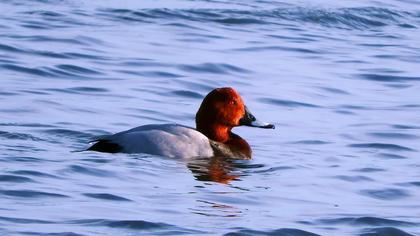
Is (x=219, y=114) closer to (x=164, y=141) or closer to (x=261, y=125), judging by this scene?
(x=261, y=125)

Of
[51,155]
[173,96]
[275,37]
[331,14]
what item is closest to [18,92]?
[173,96]

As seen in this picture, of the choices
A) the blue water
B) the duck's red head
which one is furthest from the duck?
the blue water

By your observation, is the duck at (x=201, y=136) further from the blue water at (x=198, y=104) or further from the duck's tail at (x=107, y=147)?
the blue water at (x=198, y=104)

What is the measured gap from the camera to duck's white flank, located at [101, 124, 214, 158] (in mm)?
11023

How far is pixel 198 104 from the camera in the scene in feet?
45.1

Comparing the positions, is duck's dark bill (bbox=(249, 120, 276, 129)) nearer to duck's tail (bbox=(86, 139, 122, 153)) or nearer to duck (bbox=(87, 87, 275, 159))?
duck (bbox=(87, 87, 275, 159))

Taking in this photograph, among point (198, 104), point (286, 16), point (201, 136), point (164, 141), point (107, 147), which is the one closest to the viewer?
point (107, 147)

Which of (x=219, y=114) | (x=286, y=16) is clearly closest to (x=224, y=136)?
(x=219, y=114)

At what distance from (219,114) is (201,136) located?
0.45 meters

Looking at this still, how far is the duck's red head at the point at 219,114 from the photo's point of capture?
11859 mm

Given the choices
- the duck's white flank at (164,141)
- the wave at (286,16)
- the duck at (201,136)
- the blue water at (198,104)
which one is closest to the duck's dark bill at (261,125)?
the duck at (201,136)

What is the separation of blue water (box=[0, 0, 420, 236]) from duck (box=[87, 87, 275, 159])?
13 cm

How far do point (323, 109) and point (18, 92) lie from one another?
300cm

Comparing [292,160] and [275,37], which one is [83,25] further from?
[292,160]
